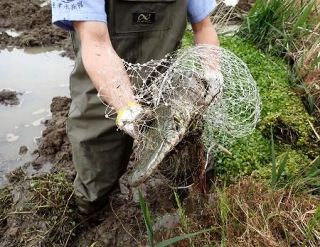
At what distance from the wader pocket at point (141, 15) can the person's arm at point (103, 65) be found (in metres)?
0.26

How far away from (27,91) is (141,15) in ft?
7.06

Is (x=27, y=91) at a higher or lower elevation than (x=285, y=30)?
lower

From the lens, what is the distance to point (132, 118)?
1562 millimetres

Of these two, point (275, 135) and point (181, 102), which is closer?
point (181, 102)

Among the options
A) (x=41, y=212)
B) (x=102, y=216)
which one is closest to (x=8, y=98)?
(x=41, y=212)

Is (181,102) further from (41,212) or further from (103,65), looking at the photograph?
(41,212)

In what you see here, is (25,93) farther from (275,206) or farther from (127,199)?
(275,206)

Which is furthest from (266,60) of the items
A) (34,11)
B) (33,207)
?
(34,11)

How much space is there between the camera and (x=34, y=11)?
522 cm

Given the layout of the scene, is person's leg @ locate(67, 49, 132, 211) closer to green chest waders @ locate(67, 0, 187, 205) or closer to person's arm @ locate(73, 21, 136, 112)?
green chest waders @ locate(67, 0, 187, 205)

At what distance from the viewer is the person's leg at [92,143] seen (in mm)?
2262

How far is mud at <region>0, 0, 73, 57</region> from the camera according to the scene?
183 inches

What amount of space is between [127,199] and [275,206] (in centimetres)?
109

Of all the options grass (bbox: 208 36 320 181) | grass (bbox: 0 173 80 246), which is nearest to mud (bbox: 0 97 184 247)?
grass (bbox: 0 173 80 246)
